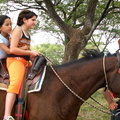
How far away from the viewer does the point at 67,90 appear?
329cm

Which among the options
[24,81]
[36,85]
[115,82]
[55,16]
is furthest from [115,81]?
[55,16]

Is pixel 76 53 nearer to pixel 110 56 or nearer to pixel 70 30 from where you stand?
pixel 70 30

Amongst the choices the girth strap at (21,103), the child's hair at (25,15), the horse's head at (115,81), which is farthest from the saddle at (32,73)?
the horse's head at (115,81)

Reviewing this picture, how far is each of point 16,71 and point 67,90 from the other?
78 cm

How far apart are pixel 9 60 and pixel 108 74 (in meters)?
1.47

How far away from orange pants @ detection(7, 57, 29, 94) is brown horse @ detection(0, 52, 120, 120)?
0.79 feet

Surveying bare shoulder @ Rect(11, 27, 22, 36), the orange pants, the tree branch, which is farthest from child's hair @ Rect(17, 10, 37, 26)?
the tree branch

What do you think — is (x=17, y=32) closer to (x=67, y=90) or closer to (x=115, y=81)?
(x=67, y=90)

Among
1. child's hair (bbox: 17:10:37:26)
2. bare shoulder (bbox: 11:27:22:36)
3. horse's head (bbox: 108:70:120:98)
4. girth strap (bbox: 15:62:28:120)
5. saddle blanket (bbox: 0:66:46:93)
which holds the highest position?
child's hair (bbox: 17:10:37:26)

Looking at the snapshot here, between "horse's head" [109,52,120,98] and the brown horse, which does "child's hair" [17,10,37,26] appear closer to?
the brown horse

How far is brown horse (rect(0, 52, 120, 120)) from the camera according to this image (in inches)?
124

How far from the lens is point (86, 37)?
11.4 metres

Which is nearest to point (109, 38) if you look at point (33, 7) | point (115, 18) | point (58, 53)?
point (115, 18)

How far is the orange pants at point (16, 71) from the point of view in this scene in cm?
315
